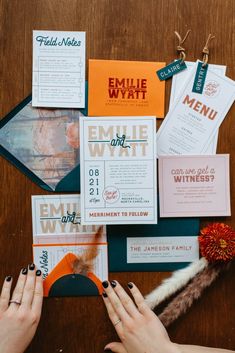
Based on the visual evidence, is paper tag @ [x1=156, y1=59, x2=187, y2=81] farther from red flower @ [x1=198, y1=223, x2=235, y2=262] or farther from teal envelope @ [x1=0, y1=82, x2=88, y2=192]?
red flower @ [x1=198, y1=223, x2=235, y2=262]

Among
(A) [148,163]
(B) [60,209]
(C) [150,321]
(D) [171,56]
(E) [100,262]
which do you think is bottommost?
(C) [150,321]

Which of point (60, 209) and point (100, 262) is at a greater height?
point (60, 209)

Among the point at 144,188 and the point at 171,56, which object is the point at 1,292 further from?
the point at 171,56

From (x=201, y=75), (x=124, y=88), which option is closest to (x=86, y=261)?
(x=124, y=88)

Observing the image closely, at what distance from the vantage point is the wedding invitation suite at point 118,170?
0.86 meters

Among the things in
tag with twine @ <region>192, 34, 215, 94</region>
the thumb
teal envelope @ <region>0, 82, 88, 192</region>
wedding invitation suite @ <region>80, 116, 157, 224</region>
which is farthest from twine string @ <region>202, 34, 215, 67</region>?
the thumb

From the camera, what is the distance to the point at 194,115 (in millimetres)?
917

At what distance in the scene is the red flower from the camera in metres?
0.88

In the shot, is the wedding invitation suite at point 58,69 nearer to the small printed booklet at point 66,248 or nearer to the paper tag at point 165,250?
the small printed booklet at point 66,248

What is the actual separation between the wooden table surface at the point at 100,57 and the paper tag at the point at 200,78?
37 mm

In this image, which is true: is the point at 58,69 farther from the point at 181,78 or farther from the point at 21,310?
the point at 21,310

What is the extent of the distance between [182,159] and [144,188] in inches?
5.2

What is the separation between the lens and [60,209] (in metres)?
0.91

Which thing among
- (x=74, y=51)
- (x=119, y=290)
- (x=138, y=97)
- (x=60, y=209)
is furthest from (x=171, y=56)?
(x=119, y=290)
